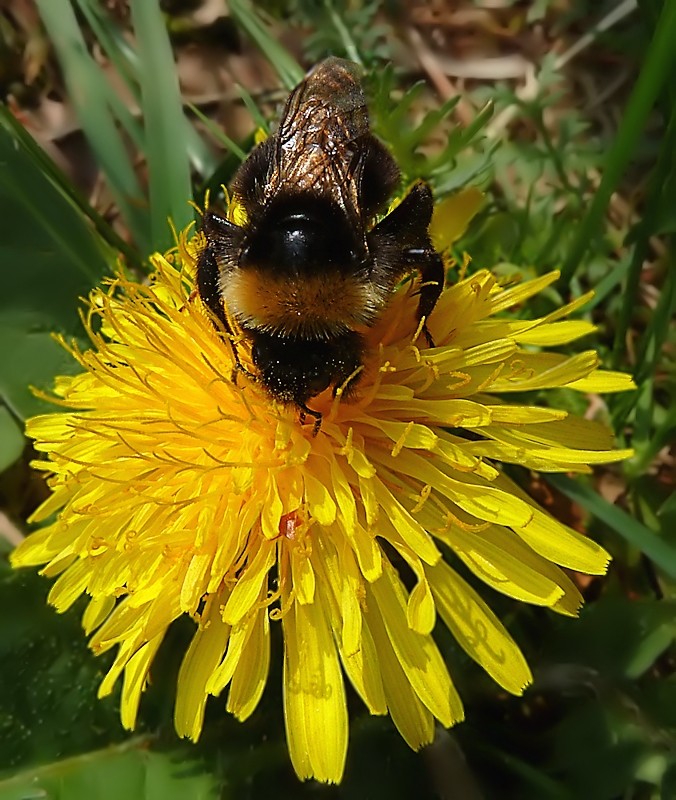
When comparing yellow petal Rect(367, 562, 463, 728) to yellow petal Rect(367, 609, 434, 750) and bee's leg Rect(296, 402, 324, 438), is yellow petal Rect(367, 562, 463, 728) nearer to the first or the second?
yellow petal Rect(367, 609, 434, 750)

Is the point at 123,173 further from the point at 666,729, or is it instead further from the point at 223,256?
the point at 666,729

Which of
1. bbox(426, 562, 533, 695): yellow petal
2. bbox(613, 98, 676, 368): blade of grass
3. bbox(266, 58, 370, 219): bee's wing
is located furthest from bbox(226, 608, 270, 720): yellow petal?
bbox(613, 98, 676, 368): blade of grass

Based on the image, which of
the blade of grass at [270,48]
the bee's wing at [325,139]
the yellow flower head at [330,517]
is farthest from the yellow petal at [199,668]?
the blade of grass at [270,48]

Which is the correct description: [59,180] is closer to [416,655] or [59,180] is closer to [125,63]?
[125,63]

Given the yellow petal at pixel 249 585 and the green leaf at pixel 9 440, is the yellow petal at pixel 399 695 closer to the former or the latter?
the yellow petal at pixel 249 585

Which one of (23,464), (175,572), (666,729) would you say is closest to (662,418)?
(666,729)

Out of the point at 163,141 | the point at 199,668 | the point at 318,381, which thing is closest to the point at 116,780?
the point at 199,668
